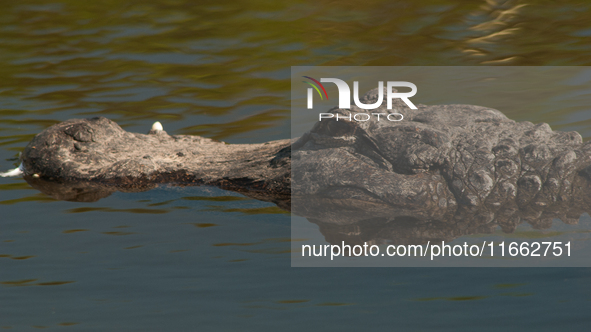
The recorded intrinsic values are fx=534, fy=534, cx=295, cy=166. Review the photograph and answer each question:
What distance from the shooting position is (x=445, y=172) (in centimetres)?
491

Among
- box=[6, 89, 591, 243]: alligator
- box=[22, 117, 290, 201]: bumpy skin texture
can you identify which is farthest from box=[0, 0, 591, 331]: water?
box=[6, 89, 591, 243]: alligator

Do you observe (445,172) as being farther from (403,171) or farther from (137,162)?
(137,162)

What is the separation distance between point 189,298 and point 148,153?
2.79 meters

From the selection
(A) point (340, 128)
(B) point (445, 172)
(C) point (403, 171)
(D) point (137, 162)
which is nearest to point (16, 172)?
(D) point (137, 162)

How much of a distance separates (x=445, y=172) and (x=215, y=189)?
2247 millimetres

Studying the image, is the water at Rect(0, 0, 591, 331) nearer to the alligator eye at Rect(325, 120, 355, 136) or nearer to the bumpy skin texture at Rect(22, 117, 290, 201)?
the bumpy skin texture at Rect(22, 117, 290, 201)

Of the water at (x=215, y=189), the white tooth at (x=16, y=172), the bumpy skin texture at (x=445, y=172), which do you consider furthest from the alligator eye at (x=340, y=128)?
the white tooth at (x=16, y=172)

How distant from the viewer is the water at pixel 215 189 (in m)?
3.35

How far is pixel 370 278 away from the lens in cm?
373

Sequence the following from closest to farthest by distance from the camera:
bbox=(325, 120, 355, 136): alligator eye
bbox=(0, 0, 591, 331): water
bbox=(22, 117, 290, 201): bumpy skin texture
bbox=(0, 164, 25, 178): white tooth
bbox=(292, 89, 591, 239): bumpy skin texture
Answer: bbox=(0, 0, 591, 331): water < bbox=(292, 89, 591, 239): bumpy skin texture < bbox=(325, 120, 355, 136): alligator eye < bbox=(22, 117, 290, 201): bumpy skin texture < bbox=(0, 164, 25, 178): white tooth

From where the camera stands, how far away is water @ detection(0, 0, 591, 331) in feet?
11.0

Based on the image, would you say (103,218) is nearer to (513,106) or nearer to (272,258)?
(272,258)

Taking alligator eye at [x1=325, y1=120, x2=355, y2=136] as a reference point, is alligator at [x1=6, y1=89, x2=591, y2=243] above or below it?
below

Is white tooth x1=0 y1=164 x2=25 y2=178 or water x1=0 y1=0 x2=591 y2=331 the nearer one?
water x1=0 y1=0 x2=591 y2=331
